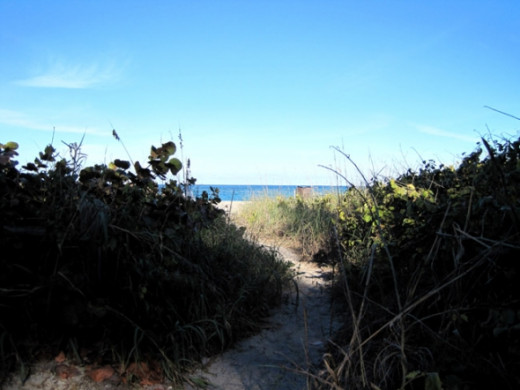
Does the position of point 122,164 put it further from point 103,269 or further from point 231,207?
point 231,207

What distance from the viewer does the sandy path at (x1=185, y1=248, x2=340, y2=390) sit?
2.64 meters

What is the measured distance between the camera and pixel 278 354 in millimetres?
3127

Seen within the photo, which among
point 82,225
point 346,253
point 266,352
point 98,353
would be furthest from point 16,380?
point 346,253

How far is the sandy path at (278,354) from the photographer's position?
2643mm

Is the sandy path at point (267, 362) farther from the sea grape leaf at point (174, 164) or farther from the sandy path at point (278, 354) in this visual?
the sea grape leaf at point (174, 164)

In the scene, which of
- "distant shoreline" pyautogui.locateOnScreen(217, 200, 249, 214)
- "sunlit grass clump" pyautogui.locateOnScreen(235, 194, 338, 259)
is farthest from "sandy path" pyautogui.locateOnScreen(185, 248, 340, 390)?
"sunlit grass clump" pyautogui.locateOnScreen(235, 194, 338, 259)

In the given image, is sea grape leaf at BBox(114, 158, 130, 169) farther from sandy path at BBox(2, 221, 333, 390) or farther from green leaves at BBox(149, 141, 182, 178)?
sandy path at BBox(2, 221, 333, 390)

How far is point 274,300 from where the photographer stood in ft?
13.8

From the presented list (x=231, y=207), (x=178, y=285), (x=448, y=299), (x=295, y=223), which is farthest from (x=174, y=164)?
(x=295, y=223)

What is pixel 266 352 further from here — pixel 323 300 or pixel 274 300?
pixel 323 300

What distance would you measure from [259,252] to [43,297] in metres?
2.92

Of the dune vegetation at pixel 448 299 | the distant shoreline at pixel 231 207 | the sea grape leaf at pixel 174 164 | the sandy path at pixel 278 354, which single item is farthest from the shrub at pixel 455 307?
the distant shoreline at pixel 231 207

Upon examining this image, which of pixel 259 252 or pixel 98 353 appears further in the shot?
pixel 259 252

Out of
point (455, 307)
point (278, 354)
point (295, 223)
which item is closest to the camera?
point (455, 307)
